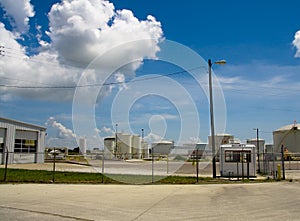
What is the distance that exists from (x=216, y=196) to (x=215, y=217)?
4.47 m

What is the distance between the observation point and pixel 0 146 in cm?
3591

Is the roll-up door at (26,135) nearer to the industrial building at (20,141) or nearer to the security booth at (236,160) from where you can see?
the industrial building at (20,141)

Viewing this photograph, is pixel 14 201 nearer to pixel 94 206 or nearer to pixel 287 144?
pixel 94 206

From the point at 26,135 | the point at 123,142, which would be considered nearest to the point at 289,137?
the point at 123,142

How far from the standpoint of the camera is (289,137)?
66188mm

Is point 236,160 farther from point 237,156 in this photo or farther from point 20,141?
point 20,141

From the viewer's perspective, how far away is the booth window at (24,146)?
3825 cm

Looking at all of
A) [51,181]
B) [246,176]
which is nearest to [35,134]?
[51,181]

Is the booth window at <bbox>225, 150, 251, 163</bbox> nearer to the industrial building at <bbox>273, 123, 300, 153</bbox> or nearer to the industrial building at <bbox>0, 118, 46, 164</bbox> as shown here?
the industrial building at <bbox>0, 118, 46, 164</bbox>

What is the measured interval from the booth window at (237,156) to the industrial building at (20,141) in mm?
22061

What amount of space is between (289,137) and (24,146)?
50.8m

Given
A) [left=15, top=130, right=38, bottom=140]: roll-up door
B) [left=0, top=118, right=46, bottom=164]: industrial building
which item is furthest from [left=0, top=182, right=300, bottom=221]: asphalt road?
[left=15, top=130, right=38, bottom=140]: roll-up door

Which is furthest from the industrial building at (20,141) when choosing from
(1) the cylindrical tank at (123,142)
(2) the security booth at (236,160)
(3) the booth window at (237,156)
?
(1) the cylindrical tank at (123,142)

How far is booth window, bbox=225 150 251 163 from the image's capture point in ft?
76.4
